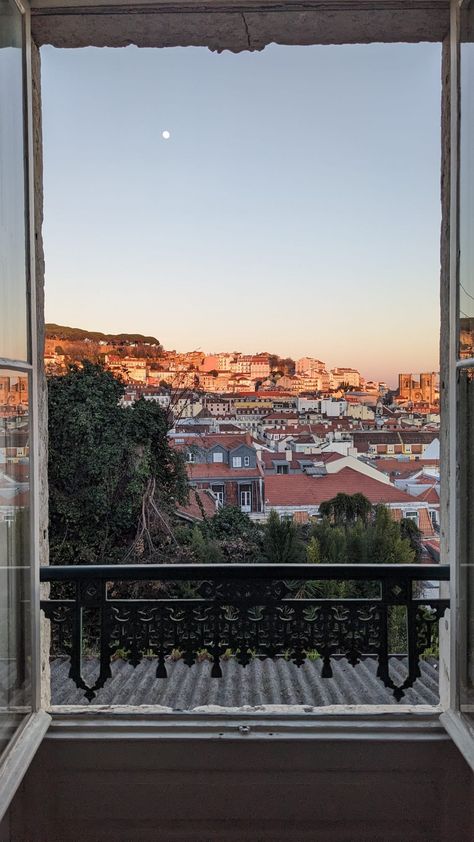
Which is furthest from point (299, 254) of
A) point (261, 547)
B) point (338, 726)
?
point (338, 726)

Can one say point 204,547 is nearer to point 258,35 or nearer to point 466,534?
point 466,534

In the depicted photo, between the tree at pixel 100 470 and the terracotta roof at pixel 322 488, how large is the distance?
4.40 ft

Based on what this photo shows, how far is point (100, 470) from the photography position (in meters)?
4.59

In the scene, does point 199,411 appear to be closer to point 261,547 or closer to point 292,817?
point 261,547

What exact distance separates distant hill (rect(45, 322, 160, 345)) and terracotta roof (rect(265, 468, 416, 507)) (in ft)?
5.42

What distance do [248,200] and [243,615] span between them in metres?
3.21

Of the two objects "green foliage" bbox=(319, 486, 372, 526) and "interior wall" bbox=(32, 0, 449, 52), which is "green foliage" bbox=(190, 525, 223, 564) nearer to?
"green foliage" bbox=(319, 486, 372, 526)

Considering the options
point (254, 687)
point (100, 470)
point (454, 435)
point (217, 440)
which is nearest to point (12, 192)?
point (454, 435)

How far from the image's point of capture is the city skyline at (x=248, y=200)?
11.2 feet

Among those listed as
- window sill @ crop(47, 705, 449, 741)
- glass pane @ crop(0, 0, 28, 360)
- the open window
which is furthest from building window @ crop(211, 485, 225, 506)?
glass pane @ crop(0, 0, 28, 360)

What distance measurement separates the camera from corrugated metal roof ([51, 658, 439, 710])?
2854 mm

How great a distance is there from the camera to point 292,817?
1.38m

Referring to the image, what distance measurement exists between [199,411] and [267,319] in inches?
36.9

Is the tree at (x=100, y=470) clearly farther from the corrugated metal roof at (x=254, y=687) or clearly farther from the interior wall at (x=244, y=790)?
the interior wall at (x=244, y=790)
